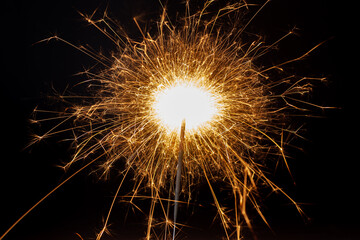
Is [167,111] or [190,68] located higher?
[190,68]

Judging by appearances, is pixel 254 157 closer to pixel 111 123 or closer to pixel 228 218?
pixel 228 218

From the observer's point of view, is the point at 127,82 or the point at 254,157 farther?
the point at 254,157

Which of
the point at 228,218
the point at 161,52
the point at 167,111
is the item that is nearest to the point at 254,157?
the point at 228,218

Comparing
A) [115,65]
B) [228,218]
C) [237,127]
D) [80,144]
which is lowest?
[228,218]
